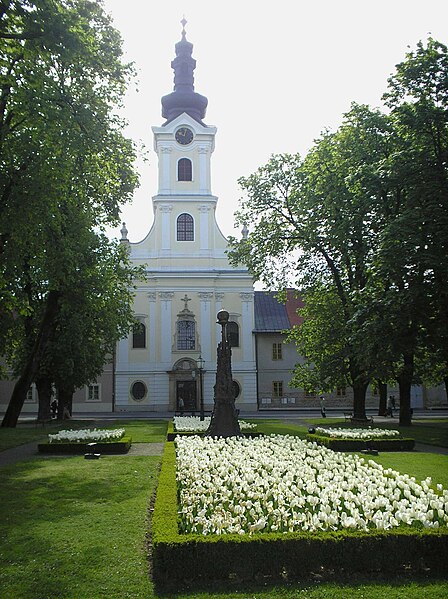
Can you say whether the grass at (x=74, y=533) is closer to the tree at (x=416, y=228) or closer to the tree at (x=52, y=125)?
the tree at (x=52, y=125)

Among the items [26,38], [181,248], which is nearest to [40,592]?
[26,38]

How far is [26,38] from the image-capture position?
1252cm

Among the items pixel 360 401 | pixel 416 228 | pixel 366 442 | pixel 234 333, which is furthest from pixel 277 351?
pixel 366 442

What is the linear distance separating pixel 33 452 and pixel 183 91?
1543 inches

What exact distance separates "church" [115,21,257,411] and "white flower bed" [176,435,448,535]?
33.6 m

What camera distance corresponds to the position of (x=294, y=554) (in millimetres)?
6492

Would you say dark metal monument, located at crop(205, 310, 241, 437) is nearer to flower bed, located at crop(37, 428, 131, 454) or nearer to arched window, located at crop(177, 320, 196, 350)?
flower bed, located at crop(37, 428, 131, 454)

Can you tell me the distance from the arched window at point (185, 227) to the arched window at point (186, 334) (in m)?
6.91

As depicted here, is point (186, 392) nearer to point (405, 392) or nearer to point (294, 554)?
point (405, 392)

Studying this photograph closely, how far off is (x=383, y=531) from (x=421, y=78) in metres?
18.6

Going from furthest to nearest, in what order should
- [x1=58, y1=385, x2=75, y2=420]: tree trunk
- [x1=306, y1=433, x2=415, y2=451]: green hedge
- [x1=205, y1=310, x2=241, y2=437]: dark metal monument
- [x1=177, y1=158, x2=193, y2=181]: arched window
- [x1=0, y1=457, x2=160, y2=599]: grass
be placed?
[x1=177, y1=158, x2=193, y2=181]: arched window → [x1=58, y1=385, x2=75, y2=420]: tree trunk → [x1=205, y1=310, x2=241, y2=437]: dark metal monument → [x1=306, y1=433, x2=415, y2=451]: green hedge → [x1=0, y1=457, x2=160, y2=599]: grass

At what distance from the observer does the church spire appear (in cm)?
4956

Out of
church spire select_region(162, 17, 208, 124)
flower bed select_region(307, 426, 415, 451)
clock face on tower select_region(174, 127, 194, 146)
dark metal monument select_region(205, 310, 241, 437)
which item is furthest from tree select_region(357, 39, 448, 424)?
church spire select_region(162, 17, 208, 124)

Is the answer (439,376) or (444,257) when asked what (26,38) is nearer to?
(444,257)
